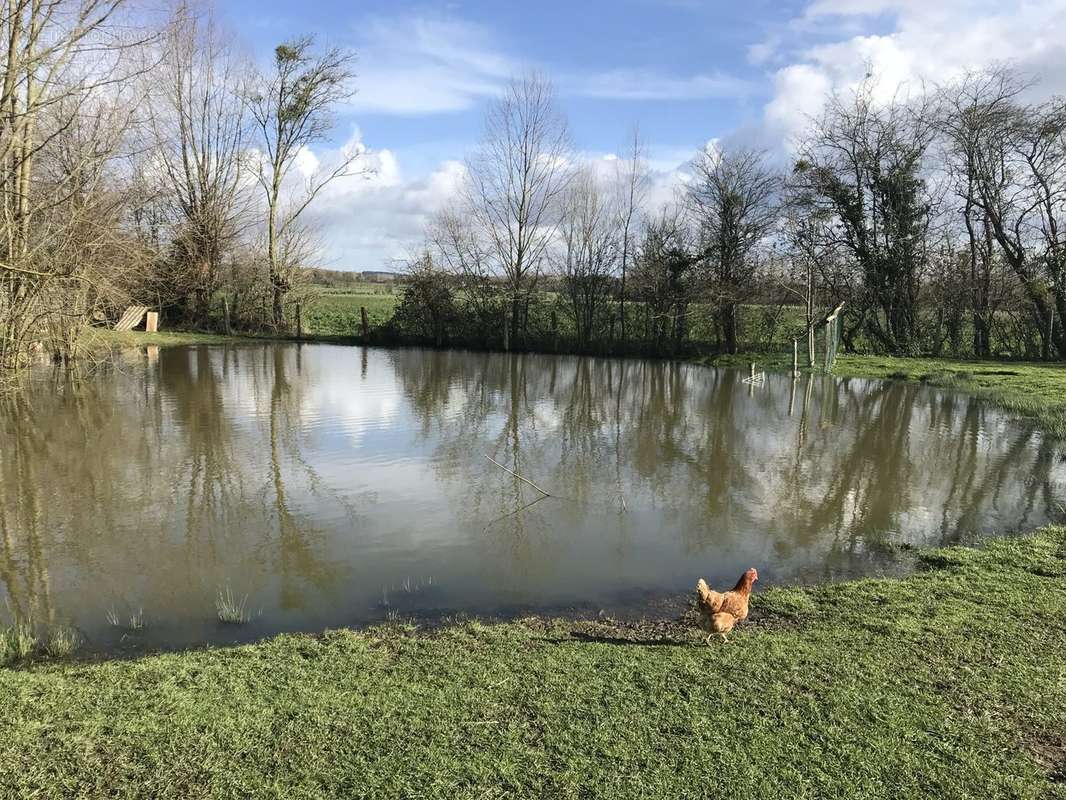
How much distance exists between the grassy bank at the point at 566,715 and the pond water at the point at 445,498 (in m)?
0.78

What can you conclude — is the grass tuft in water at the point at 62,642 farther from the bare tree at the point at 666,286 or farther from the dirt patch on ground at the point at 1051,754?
the bare tree at the point at 666,286

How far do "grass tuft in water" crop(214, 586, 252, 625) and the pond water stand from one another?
78mm

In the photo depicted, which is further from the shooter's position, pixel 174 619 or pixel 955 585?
pixel 955 585

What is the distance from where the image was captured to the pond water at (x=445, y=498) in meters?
4.73

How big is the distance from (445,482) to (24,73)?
5.85m

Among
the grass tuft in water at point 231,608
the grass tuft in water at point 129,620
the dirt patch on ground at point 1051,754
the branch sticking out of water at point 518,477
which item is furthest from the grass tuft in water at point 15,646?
the dirt patch on ground at point 1051,754

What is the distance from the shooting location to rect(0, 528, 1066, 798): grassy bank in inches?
101

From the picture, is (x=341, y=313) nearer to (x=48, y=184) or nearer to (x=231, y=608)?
(x=48, y=184)

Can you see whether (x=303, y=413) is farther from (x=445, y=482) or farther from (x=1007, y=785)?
(x=1007, y=785)

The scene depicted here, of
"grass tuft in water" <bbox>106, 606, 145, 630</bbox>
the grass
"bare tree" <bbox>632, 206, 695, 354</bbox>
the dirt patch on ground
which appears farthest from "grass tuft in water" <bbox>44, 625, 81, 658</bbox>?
"bare tree" <bbox>632, 206, 695, 354</bbox>

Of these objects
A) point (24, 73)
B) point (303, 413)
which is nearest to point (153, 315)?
point (303, 413)

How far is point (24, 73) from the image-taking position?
6.71m

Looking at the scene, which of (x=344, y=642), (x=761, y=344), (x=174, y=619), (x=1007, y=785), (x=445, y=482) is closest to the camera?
(x=1007, y=785)

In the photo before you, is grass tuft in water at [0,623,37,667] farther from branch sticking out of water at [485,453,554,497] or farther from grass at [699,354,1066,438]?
grass at [699,354,1066,438]
